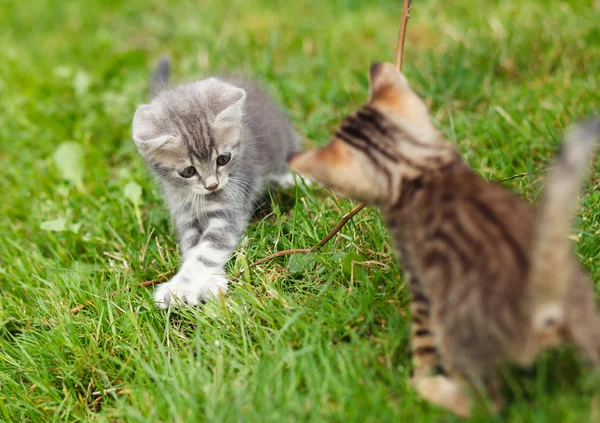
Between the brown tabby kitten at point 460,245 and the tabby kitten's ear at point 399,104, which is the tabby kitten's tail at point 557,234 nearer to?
the brown tabby kitten at point 460,245

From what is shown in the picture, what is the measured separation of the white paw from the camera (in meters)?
2.70

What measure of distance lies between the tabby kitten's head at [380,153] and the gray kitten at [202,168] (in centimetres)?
105

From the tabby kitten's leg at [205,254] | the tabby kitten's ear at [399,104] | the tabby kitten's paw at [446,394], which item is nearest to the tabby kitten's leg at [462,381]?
the tabby kitten's paw at [446,394]

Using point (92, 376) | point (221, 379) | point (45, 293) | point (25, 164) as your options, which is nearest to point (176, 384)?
point (221, 379)

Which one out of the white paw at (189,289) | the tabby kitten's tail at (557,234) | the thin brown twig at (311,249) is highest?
the tabby kitten's tail at (557,234)

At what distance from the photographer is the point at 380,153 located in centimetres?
197

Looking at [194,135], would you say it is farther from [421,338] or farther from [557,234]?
[557,234]

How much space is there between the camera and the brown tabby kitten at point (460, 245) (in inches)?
62.7

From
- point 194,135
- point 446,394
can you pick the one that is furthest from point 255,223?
point 446,394

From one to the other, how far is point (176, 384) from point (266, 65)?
9.83 feet

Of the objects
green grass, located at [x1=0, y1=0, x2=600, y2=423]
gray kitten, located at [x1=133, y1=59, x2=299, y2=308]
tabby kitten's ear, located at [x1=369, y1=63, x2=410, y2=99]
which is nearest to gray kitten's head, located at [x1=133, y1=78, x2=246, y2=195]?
gray kitten, located at [x1=133, y1=59, x2=299, y2=308]

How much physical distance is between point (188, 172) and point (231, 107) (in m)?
0.41

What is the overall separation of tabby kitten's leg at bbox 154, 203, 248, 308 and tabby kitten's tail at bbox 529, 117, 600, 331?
1.33 metres

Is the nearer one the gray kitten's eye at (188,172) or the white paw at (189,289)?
the white paw at (189,289)
